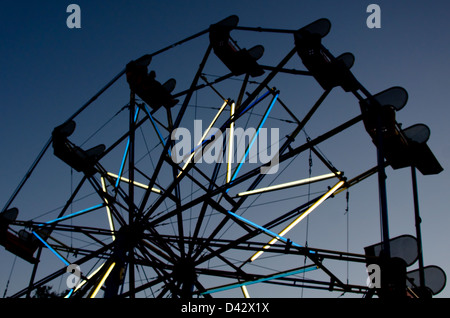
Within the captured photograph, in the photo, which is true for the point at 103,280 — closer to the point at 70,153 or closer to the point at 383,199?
the point at 70,153

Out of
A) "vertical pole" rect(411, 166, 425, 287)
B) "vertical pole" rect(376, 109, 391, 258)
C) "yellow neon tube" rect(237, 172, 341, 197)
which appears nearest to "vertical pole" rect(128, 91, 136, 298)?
"yellow neon tube" rect(237, 172, 341, 197)

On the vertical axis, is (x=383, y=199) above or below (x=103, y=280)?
above

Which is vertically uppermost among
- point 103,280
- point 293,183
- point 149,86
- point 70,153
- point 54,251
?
point 149,86

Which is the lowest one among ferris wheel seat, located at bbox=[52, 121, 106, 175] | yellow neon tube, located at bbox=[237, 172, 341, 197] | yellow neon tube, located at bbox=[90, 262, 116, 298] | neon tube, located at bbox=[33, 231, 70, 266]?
yellow neon tube, located at bbox=[90, 262, 116, 298]

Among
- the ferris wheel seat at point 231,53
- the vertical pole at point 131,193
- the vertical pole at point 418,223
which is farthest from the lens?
the ferris wheel seat at point 231,53

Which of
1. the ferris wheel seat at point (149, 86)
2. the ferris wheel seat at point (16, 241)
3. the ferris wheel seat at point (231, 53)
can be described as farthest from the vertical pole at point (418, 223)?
the ferris wheel seat at point (16, 241)

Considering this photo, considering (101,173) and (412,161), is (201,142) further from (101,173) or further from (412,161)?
(412,161)

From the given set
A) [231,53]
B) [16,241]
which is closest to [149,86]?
[231,53]

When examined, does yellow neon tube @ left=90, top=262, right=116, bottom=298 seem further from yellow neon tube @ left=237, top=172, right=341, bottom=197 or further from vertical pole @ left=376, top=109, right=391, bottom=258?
vertical pole @ left=376, top=109, right=391, bottom=258

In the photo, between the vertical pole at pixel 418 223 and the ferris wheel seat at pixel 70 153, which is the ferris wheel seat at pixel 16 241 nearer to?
the ferris wheel seat at pixel 70 153

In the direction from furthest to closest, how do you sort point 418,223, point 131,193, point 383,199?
point 131,193, point 418,223, point 383,199

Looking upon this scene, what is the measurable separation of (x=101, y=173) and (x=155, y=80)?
4120mm

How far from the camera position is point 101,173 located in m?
18.5
